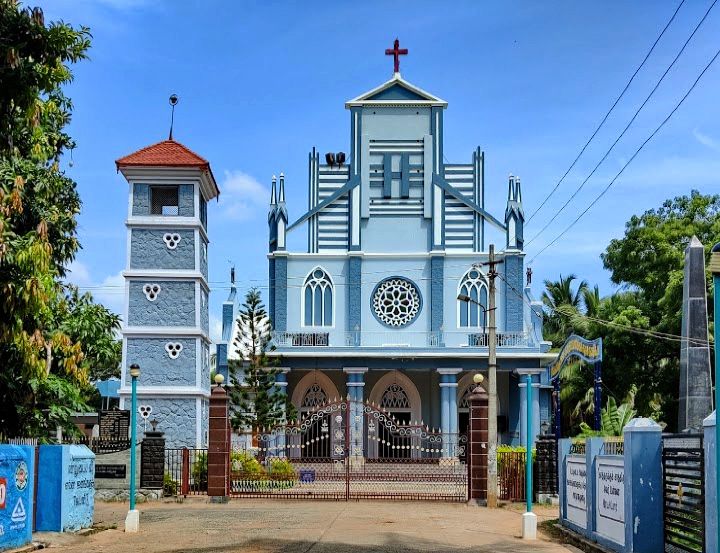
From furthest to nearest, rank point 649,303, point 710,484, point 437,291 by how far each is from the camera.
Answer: point 437,291
point 649,303
point 710,484

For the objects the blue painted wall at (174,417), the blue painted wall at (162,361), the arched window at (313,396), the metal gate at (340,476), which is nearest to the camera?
the metal gate at (340,476)

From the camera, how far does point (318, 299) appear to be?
41.4m

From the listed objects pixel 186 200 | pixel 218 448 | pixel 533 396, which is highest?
pixel 186 200

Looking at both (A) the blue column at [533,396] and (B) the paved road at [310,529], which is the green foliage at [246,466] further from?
(A) the blue column at [533,396]

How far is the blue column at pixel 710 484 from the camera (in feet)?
33.3

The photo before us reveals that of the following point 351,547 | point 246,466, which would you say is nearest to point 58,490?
point 351,547

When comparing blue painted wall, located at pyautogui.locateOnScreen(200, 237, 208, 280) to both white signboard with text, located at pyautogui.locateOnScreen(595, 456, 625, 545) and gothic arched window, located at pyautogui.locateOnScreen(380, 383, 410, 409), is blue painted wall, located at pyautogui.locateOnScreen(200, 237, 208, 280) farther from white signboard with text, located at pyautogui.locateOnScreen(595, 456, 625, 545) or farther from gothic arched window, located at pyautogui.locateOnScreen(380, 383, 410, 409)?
white signboard with text, located at pyautogui.locateOnScreen(595, 456, 625, 545)

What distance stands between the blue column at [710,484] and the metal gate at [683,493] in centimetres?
30

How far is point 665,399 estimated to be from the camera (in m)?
36.8

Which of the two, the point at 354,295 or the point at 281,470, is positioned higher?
the point at 354,295

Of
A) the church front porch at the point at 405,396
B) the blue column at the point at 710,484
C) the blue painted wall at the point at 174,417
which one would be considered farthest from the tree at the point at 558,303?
the blue column at the point at 710,484

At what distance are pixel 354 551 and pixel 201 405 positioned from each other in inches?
665

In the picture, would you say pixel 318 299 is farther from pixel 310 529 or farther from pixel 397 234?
pixel 310 529

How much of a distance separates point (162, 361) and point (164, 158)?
591 centimetres
